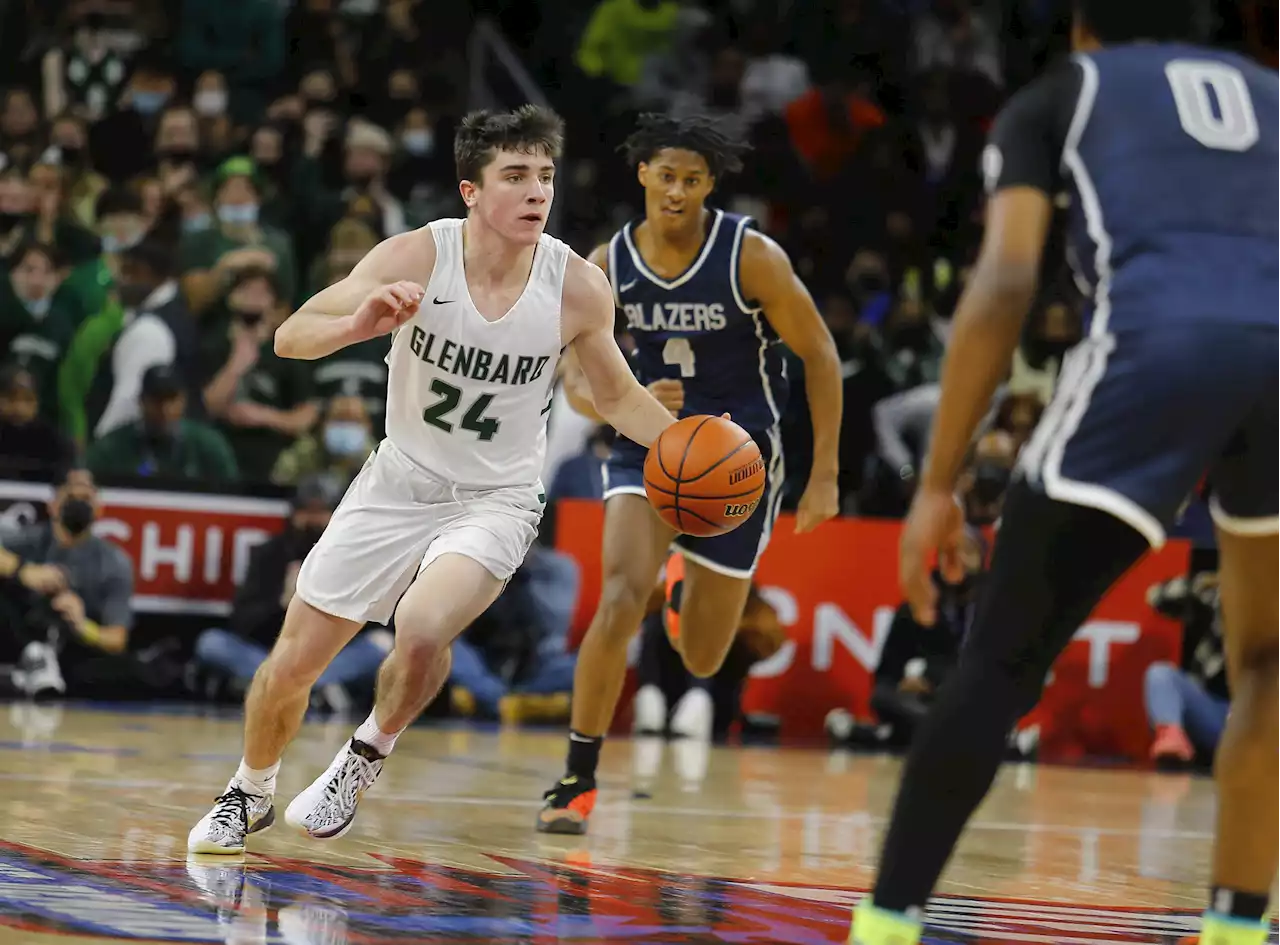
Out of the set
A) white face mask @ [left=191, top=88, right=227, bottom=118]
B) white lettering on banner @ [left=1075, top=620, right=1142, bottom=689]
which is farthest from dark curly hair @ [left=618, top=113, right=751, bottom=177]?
white face mask @ [left=191, top=88, right=227, bottom=118]

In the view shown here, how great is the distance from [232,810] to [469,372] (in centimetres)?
141

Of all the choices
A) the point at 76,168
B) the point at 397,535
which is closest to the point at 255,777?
the point at 397,535

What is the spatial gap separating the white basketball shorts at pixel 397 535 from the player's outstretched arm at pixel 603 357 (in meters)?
0.38

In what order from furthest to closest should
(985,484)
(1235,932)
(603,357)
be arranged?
(985,484) → (603,357) → (1235,932)

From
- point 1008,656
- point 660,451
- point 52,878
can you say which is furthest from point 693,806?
point 1008,656

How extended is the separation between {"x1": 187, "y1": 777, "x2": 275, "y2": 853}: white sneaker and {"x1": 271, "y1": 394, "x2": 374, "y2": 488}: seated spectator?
266 inches

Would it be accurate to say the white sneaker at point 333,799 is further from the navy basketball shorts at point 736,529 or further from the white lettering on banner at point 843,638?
the white lettering on banner at point 843,638

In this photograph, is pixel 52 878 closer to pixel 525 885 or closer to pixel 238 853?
pixel 238 853

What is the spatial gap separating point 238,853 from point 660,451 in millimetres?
1680

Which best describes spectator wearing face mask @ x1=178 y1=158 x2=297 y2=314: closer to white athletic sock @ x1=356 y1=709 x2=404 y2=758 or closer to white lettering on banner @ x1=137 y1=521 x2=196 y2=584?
white lettering on banner @ x1=137 y1=521 x2=196 y2=584

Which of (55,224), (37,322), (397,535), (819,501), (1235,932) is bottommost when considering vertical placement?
(1235,932)

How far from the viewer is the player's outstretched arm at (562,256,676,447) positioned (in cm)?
577

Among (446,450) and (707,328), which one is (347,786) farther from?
(707,328)

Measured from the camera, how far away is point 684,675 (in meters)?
11.9
